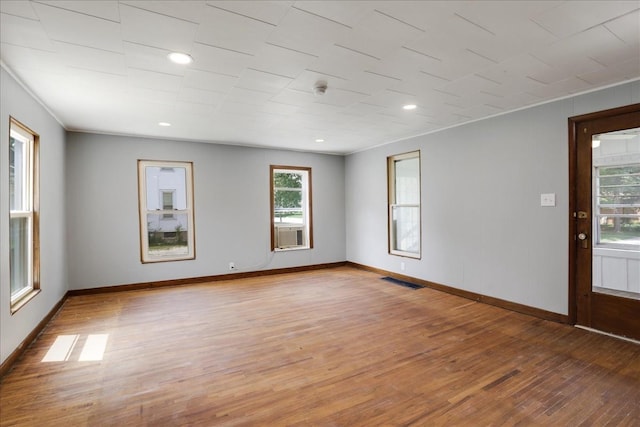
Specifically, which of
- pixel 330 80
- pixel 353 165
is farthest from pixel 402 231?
pixel 330 80

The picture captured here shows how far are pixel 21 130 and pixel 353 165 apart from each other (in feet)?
16.9

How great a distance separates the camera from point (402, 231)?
5.82 metres

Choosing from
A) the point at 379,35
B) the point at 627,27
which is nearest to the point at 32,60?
the point at 379,35

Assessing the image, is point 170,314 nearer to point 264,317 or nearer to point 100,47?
point 264,317

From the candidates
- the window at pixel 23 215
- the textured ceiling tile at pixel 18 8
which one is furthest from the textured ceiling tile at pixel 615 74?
the window at pixel 23 215

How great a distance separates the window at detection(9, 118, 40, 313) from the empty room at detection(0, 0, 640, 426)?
0.10 ft

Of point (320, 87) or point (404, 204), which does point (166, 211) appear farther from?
point (404, 204)

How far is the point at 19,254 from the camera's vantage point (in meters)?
3.15

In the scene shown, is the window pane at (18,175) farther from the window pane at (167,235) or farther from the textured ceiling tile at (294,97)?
the textured ceiling tile at (294,97)

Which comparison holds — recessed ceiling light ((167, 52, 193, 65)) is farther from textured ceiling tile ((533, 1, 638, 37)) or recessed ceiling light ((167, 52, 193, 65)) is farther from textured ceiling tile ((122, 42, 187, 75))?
textured ceiling tile ((533, 1, 638, 37))

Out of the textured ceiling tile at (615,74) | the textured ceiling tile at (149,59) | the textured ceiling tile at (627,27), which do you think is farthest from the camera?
the textured ceiling tile at (615,74)

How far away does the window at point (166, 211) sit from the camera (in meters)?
5.27

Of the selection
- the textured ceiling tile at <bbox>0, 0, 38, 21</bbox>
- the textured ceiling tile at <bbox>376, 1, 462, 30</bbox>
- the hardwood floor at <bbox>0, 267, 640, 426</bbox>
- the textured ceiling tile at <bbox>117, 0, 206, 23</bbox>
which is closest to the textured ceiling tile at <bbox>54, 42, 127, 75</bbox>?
the textured ceiling tile at <bbox>0, 0, 38, 21</bbox>

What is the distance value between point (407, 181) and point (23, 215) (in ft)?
16.8
